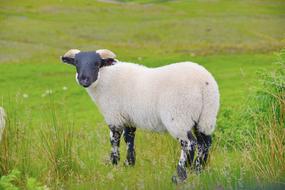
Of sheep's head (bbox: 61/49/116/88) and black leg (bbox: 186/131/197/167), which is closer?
black leg (bbox: 186/131/197/167)

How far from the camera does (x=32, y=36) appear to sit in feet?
195

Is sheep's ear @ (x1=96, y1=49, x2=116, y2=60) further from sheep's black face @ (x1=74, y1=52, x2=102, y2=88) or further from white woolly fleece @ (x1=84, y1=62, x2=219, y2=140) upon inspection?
white woolly fleece @ (x1=84, y1=62, x2=219, y2=140)

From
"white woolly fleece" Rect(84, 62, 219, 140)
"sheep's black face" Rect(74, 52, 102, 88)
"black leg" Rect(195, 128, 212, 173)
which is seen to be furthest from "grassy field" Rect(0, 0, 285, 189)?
"sheep's black face" Rect(74, 52, 102, 88)

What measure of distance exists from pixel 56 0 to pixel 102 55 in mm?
88200

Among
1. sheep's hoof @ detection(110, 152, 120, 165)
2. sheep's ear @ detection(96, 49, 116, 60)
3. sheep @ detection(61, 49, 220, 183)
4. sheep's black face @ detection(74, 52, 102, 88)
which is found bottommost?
sheep's hoof @ detection(110, 152, 120, 165)

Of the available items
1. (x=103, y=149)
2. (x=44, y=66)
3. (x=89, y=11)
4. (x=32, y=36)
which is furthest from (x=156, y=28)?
(x=103, y=149)

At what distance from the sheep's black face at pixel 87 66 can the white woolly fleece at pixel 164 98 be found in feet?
1.04

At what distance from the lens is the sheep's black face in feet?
35.5

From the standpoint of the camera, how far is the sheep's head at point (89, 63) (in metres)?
10.8

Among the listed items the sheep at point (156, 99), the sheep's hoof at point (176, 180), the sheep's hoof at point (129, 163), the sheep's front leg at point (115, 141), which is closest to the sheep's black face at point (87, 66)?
the sheep at point (156, 99)

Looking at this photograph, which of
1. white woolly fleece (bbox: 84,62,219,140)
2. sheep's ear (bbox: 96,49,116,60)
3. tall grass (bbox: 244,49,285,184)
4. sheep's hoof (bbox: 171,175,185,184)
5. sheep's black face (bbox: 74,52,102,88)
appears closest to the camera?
tall grass (bbox: 244,49,285,184)

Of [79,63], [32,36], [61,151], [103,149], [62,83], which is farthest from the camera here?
[32,36]

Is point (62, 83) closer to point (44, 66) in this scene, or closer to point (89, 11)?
point (44, 66)

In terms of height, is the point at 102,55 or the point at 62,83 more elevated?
the point at 102,55
